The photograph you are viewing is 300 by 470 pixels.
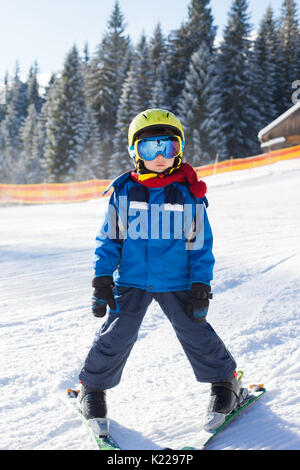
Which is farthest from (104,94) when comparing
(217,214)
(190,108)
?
(217,214)

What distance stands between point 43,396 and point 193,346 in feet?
3.21

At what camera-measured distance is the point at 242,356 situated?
9.61 feet

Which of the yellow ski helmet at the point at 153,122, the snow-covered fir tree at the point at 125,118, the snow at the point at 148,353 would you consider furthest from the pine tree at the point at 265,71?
the yellow ski helmet at the point at 153,122

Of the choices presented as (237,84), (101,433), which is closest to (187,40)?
(237,84)

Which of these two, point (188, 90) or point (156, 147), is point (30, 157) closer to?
point (188, 90)

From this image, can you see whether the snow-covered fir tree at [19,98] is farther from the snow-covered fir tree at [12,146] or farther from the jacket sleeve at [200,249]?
the jacket sleeve at [200,249]

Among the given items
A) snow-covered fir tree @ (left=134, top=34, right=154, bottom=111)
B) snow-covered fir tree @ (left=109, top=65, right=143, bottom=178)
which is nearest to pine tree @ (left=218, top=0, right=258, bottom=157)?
snow-covered fir tree @ (left=134, top=34, right=154, bottom=111)

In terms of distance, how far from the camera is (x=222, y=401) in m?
2.20

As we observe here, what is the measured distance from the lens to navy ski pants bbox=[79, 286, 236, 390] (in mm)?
2135

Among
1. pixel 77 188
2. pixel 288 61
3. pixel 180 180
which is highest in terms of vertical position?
pixel 288 61

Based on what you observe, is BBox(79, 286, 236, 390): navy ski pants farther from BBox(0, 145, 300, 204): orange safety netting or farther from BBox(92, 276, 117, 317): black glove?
BBox(0, 145, 300, 204): orange safety netting

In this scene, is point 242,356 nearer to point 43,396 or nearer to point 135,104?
point 43,396

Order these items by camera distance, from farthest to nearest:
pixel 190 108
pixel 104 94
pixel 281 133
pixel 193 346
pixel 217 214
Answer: pixel 104 94 → pixel 190 108 → pixel 281 133 → pixel 217 214 → pixel 193 346

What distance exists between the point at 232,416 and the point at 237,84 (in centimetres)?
3680
